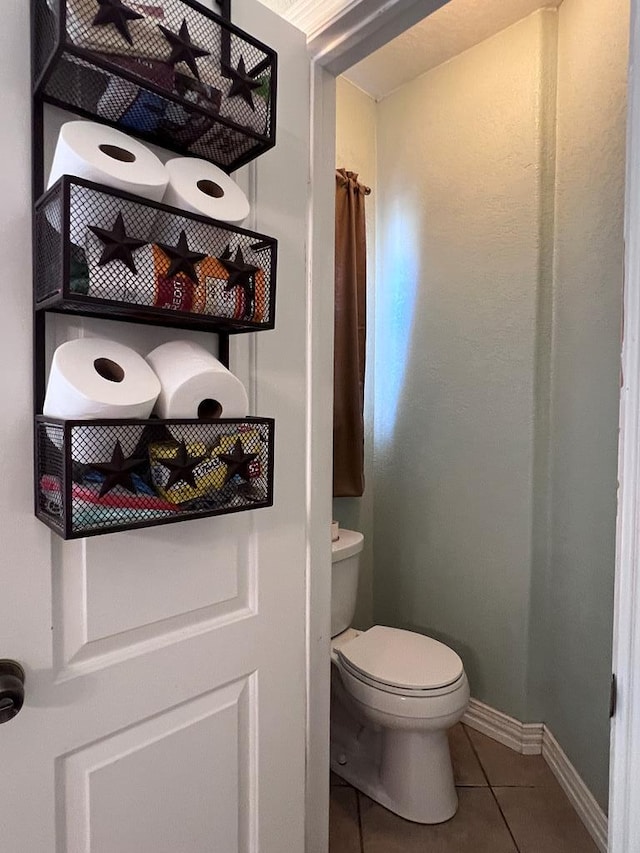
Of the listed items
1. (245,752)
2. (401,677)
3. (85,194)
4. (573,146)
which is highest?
(573,146)

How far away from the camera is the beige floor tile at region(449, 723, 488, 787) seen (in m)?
1.89

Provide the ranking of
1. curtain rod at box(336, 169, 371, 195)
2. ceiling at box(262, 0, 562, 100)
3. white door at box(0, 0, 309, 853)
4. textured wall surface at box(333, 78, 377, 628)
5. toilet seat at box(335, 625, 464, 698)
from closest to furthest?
1. white door at box(0, 0, 309, 853)
2. toilet seat at box(335, 625, 464, 698)
3. ceiling at box(262, 0, 562, 100)
4. curtain rod at box(336, 169, 371, 195)
5. textured wall surface at box(333, 78, 377, 628)

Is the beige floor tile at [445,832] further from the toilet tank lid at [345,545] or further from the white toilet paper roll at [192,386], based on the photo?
the white toilet paper roll at [192,386]

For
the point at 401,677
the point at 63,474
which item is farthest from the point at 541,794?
the point at 63,474

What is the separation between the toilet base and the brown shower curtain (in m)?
0.84

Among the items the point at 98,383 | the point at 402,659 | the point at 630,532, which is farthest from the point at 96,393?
the point at 402,659

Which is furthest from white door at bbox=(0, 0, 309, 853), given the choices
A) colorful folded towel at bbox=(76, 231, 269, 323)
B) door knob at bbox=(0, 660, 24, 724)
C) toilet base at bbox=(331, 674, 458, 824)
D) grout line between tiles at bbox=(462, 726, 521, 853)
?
grout line between tiles at bbox=(462, 726, 521, 853)

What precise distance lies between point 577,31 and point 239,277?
167 centimetres

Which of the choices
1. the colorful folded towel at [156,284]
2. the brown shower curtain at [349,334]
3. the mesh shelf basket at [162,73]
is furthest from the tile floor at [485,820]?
the mesh shelf basket at [162,73]

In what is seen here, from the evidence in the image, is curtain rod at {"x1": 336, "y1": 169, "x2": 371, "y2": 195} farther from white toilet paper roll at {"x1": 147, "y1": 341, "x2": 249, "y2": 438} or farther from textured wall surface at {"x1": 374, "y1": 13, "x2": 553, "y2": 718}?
white toilet paper roll at {"x1": 147, "y1": 341, "x2": 249, "y2": 438}

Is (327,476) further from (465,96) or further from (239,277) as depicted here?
(465,96)

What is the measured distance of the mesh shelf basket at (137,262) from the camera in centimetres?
69

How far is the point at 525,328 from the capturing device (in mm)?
1958

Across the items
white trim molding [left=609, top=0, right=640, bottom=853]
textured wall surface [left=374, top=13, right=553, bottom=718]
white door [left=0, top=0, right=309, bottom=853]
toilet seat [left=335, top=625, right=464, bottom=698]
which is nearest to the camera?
white trim molding [left=609, top=0, right=640, bottom=853]
